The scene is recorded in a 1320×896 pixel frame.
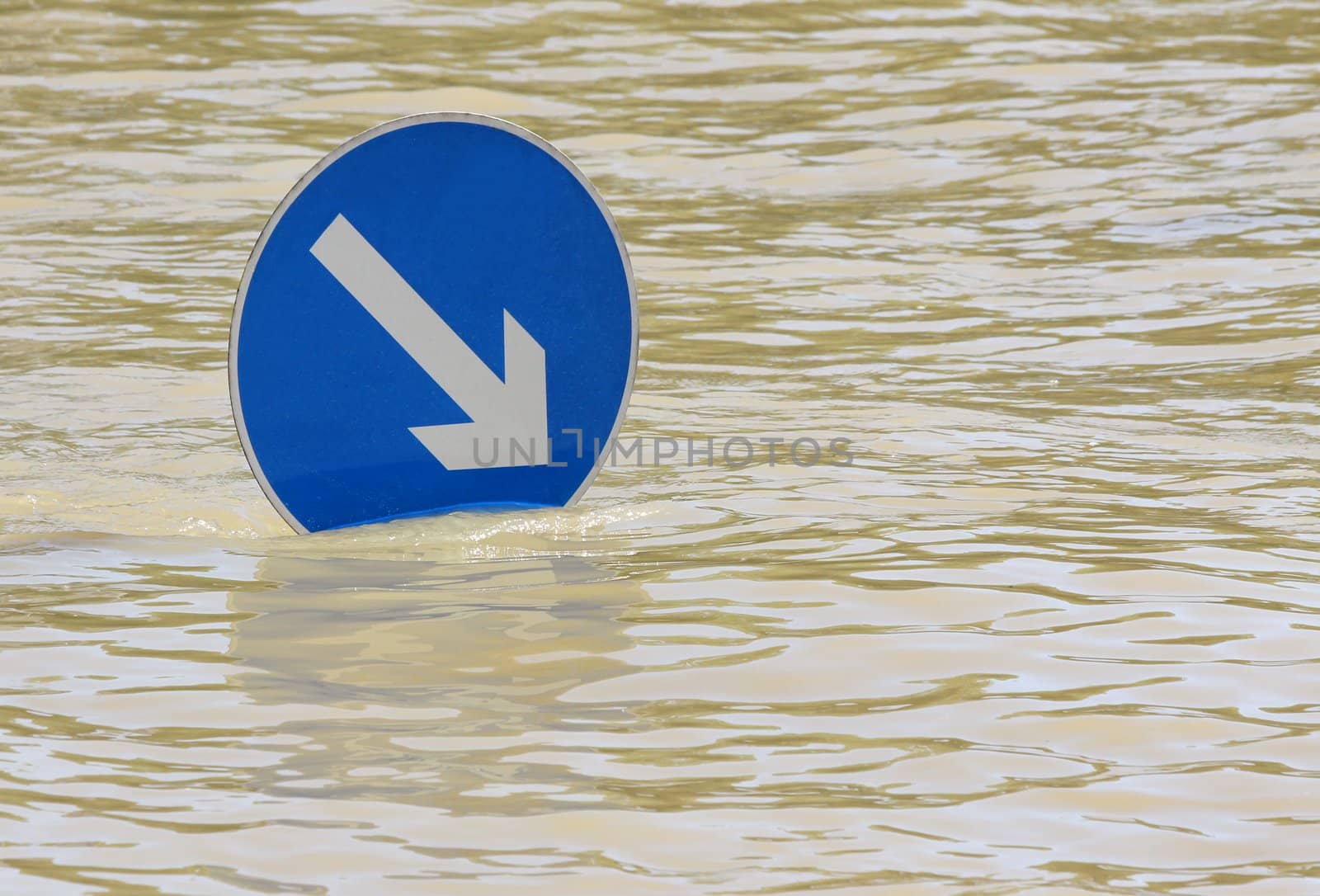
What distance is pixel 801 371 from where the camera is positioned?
5699 millimetres

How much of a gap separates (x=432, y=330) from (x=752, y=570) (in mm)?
813

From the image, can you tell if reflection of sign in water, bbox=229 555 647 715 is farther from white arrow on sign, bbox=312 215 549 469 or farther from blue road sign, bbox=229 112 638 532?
white arrow on sign, bbox=312 215 549 469

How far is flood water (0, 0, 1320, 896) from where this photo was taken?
2.56m

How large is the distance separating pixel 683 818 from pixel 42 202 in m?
6.08

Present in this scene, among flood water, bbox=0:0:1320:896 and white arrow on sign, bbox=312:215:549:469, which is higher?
white arrow on sign, bbox=312:215:549:469

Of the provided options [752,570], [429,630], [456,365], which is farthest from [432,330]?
[752,570]

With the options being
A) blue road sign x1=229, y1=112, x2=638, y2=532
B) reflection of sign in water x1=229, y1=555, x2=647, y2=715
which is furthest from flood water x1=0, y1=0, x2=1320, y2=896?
blue road sign x1=229, y1=112, x2=638, y2=532

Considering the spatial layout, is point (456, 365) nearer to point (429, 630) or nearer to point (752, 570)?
point (429, 630)

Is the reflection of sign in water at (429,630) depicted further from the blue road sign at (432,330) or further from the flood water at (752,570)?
the blue road sign at (432,330)

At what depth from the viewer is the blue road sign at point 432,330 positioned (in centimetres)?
348

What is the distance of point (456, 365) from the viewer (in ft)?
→ 11.8

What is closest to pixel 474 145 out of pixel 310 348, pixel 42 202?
pixel 310 348

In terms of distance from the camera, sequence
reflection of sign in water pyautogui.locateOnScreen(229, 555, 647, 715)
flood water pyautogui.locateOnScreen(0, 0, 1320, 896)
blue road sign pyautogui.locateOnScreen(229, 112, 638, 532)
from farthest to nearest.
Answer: blue road sign pyautogui.locateOnScreen(229, 112, 638, 532)
reflection of sign in water pyautogui.locateOnScreen(229, 555, 647, 715)
flood water pyautogui.locateOnScreen(0, 0, 1320, 896)

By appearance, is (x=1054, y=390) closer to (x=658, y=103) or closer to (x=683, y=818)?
(x=683, y=818)
